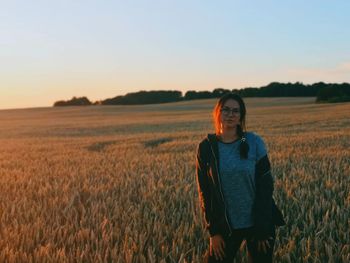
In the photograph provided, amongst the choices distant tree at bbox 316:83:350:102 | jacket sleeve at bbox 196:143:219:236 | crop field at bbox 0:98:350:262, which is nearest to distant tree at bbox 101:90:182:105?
distant tree at bbox 316:83:350:102

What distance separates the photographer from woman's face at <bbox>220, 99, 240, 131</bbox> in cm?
→ 365

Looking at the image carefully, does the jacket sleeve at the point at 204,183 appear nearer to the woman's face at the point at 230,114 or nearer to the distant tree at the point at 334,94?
the woman's face at the point at 230,114

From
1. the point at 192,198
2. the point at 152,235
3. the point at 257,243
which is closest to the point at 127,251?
the point at 152,235

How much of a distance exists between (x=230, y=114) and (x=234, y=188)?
0.56 meters

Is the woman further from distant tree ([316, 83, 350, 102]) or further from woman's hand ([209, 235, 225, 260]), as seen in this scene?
distant tree ([316, 83, 350, 102])

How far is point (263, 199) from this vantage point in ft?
11.8

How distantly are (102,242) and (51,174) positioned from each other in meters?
5.70

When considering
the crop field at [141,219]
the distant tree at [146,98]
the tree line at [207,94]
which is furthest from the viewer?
the distant tree at [146,98]

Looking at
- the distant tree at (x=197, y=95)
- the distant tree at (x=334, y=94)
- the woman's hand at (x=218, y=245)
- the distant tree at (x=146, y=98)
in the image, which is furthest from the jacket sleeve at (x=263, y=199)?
the distant tree at (x=197, y=95)

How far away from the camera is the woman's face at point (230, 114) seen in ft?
12.0

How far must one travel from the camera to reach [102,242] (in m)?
4.47

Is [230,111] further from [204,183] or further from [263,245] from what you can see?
[263,245]

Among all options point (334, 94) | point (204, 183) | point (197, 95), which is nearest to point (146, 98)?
point (197, 95)

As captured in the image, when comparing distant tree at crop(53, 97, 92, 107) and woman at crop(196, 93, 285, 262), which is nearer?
woman at crop(196, 93, 285, 262)
